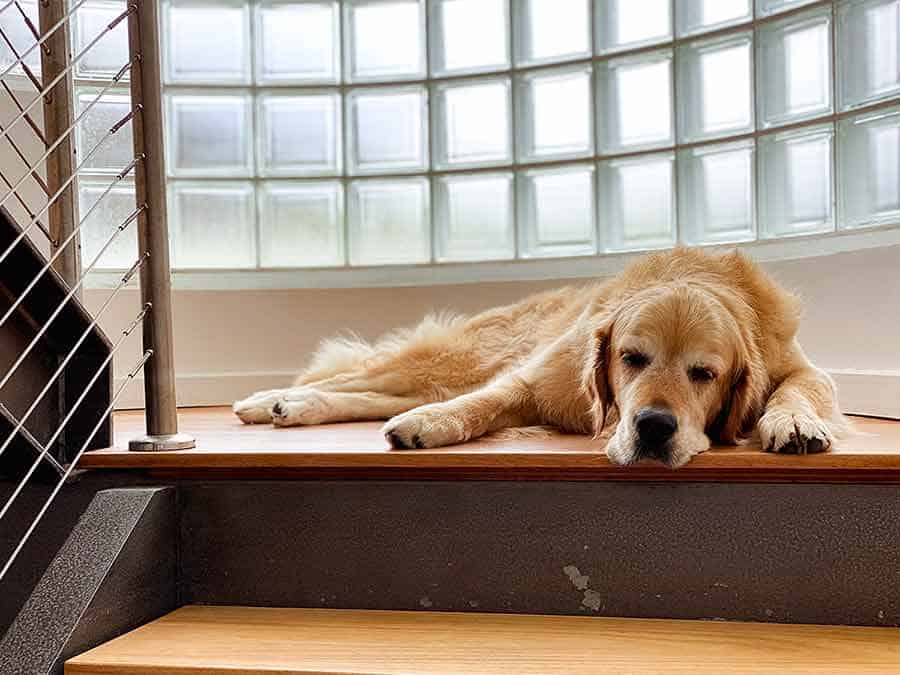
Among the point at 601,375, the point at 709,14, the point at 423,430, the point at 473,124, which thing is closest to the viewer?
the point at 423,430

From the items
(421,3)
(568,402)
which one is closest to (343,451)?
(568,402)

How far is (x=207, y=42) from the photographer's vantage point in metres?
2.98

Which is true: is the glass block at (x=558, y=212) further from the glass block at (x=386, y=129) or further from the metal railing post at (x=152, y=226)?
the metal railing post at (x=152, y=226)

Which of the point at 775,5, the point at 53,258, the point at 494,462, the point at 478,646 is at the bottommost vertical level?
the point at 478,646

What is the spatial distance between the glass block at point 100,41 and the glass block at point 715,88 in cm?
163

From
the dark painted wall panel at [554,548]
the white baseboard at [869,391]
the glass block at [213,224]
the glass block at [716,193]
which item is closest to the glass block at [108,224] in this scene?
the glass block at [213,224]

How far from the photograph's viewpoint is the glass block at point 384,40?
2.95m

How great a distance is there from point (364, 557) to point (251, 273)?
1.56 metres

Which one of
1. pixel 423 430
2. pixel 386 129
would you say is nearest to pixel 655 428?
pixel 423 430

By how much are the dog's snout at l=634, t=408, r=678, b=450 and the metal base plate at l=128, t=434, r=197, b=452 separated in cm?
77

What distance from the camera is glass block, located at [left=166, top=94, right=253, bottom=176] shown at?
297 cm

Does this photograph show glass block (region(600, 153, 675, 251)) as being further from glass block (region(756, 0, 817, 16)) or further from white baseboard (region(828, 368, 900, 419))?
white baseboard (region(828, 368, 900, 419))

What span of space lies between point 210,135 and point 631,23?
1308 millimetres

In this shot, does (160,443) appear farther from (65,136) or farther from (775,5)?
(775,5)
